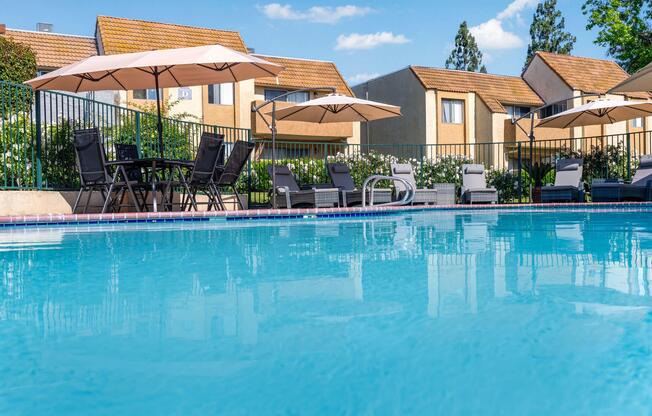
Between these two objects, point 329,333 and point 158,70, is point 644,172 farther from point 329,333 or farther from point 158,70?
point 329,333

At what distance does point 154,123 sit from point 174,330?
10.3 m

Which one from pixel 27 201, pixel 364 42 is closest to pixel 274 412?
pixel 27 201

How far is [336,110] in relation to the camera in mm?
14133

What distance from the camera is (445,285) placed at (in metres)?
3.34

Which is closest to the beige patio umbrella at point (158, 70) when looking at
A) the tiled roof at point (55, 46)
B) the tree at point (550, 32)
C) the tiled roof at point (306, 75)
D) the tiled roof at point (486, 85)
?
the tiled roof at point (55, 46)

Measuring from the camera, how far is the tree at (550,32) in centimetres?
4678

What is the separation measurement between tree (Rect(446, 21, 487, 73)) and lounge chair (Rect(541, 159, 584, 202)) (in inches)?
1471

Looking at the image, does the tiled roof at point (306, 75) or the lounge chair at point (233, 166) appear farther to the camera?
the tiled roof at point (306, 75)

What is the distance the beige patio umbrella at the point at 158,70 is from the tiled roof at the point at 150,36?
588 inches

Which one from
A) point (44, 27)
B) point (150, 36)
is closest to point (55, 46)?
point (150, 36)

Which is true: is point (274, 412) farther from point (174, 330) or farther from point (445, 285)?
point (445, 285)

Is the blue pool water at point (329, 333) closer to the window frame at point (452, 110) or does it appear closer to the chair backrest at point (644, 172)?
the chair backrest at point (644, 172)

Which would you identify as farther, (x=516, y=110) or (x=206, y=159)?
(x=516, y=110)

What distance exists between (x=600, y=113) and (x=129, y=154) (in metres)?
11.6
